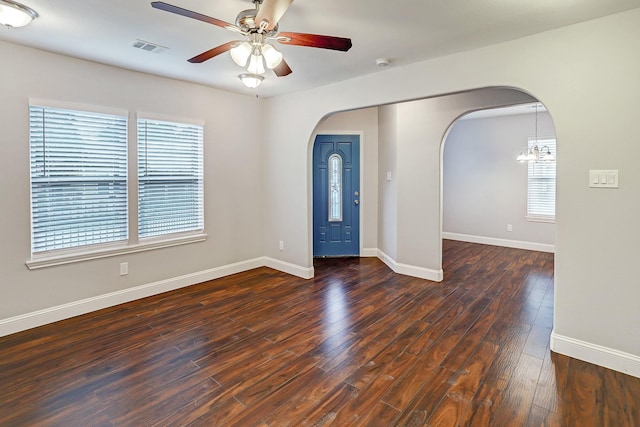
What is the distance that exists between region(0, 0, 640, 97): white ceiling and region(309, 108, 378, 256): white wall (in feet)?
7.56

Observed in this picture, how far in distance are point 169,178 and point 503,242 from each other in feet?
20.8

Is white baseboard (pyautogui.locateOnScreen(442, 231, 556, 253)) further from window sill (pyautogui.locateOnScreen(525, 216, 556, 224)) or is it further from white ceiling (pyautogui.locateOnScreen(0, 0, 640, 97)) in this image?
white ceiling (pyautogui.locateOnScreen(0, 0, 640, 97))

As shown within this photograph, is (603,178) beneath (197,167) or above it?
beneath

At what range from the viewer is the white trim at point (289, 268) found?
15.3 ft

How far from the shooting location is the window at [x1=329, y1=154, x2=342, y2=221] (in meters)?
5.87

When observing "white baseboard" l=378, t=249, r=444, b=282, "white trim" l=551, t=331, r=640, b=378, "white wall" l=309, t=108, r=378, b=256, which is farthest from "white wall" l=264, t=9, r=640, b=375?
"white wall" l=309, t=108, r=378, b=256

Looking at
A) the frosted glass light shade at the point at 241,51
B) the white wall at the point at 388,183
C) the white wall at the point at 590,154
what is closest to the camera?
the frosted glass light shade at the point at 241,51

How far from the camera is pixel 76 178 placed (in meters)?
3.34

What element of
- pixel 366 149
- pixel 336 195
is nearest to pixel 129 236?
pixel 336 195

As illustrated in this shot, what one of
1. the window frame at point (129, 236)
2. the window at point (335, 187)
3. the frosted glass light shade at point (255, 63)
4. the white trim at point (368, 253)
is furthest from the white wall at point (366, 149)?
the frosted glass light shade at point (255, 63)

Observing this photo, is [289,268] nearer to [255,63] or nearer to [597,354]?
[255,63]

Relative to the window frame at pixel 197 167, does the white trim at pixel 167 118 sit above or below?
above

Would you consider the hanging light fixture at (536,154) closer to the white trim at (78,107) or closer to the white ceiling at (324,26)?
the white ceiling at (324,26)

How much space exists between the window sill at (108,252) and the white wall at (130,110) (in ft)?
0.18
